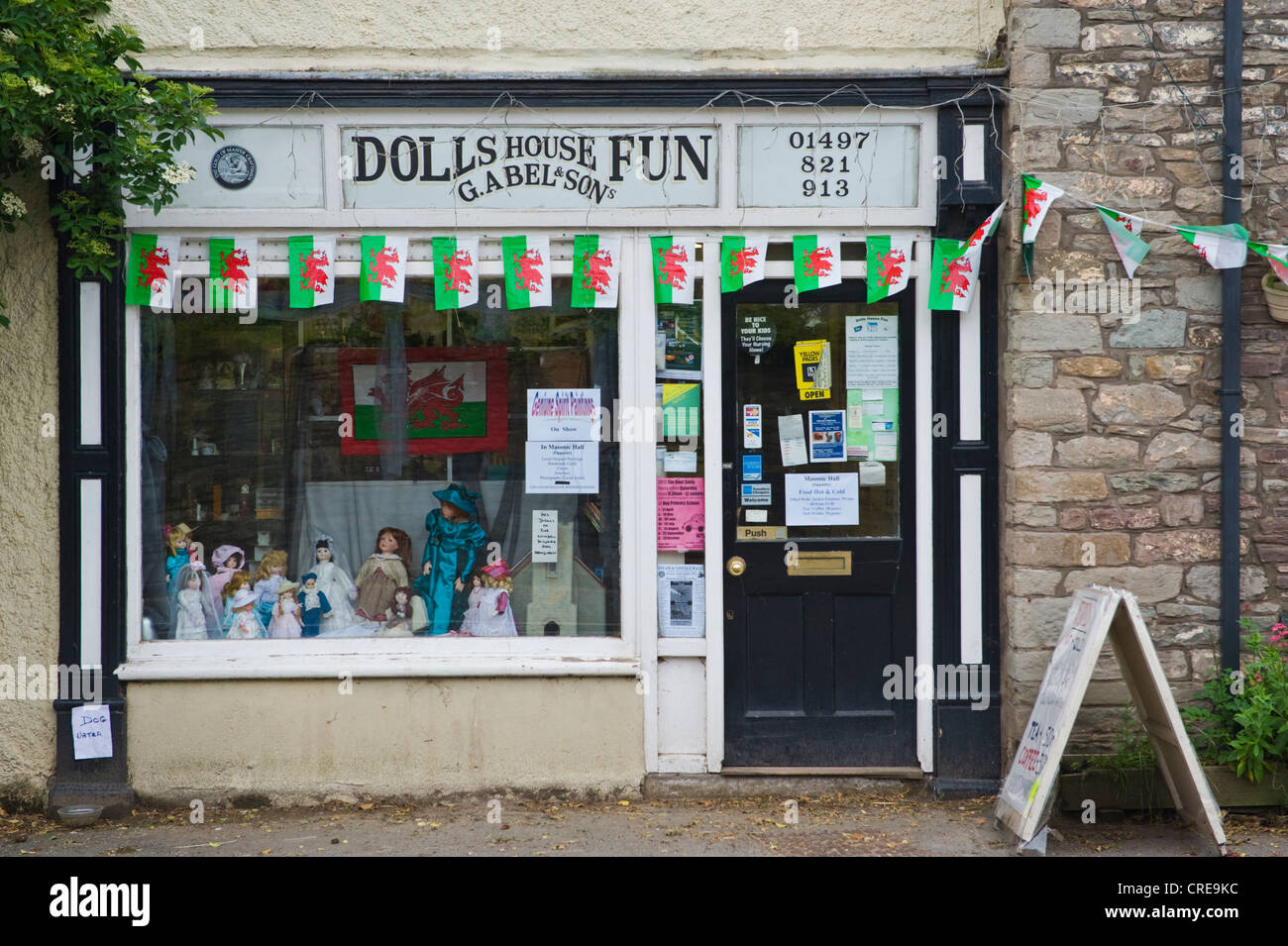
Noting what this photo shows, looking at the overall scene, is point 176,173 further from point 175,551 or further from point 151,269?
point 175,551

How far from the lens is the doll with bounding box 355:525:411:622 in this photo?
18.8 ft

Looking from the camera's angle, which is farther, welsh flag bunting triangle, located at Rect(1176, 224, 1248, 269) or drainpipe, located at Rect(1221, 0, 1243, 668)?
drainpipe, located at Rect(1221, 0, 1243, 668)

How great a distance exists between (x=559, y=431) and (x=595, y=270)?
817mm

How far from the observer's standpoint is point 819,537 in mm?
5574

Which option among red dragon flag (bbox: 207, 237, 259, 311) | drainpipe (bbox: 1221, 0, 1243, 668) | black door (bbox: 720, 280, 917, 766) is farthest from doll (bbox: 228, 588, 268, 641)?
drainpipe (bbox: 1221, 0, 1243, 668)

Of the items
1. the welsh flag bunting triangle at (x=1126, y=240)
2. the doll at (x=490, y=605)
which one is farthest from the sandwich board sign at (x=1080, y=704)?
the doll at (x=490, y=605)

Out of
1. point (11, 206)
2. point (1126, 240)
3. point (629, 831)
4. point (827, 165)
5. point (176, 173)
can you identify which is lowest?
point (629, 831)

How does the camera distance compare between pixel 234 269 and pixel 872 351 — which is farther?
pixel 872 351

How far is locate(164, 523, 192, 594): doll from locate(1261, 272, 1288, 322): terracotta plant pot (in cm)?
531

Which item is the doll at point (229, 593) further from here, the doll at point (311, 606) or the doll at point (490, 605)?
the doll at point (490, 605)

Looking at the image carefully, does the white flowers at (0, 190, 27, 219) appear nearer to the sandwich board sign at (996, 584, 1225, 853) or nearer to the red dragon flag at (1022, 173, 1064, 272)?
the red dragon flag at (1022, 173, 1064, 272)

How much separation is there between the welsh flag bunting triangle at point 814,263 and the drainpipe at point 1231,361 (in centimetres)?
177

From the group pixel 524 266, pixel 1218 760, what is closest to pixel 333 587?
pixel 524 266

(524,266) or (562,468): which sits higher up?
(524,266)
